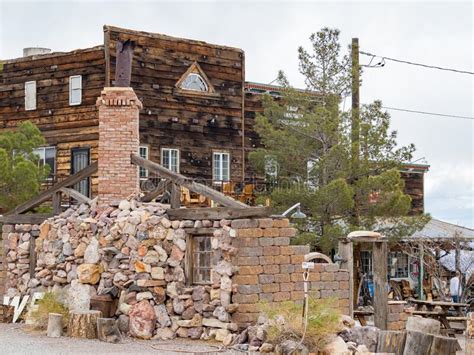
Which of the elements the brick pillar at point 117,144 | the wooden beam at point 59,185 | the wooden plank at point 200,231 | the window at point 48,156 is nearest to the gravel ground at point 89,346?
the wooden plank at point 200,231

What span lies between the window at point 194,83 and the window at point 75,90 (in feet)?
11.0

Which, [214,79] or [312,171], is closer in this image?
[312,171]

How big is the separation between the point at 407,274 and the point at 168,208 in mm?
17037

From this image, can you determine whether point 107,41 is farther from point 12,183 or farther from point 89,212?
point 89,212

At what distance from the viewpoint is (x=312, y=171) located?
2688 cm

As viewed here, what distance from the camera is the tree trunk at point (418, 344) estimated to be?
1463 cm

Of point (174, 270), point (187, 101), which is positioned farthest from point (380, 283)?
point (187, 101)

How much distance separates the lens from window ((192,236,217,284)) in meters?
17.9

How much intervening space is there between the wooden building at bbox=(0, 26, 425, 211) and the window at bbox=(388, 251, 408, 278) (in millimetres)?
5938

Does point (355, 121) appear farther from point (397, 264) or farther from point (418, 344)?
point (418, 344)

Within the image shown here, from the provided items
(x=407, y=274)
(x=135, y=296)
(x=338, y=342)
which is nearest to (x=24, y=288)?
(x=135, y=296)

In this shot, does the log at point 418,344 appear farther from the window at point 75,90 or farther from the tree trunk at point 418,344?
the window at point 75,90

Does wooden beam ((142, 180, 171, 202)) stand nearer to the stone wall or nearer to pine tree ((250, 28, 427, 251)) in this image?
the stone wall

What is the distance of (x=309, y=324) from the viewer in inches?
587
